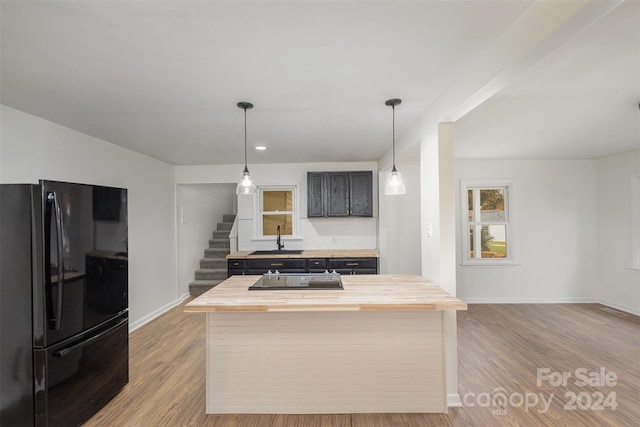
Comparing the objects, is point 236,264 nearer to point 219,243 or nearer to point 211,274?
point 211,274

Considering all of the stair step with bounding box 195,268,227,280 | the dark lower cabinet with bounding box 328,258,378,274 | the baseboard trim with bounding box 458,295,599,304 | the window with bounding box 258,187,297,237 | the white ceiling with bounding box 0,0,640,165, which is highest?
the white ceiling with bounding box 0,0,640,165

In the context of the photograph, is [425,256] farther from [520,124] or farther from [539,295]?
[539,295]

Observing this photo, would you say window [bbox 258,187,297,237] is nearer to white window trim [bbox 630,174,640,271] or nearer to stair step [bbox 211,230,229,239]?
stair step [bbox 211,230,229,239]

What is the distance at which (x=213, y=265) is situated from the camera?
5.90 m

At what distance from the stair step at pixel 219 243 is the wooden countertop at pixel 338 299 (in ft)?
13.0

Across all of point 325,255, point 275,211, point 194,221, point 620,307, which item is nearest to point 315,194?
point 275,211

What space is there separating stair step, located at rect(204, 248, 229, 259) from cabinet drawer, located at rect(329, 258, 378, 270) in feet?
8.72

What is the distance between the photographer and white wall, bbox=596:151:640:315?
4355 millimetres

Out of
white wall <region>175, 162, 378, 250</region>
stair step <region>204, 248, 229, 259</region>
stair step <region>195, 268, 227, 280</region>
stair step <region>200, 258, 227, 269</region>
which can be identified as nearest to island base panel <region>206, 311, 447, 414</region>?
white wall <region>175, 162, 378, 250</region>

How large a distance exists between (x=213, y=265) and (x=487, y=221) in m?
5.15

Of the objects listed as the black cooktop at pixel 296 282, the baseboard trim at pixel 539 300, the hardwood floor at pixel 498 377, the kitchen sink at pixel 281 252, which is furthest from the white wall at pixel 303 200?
the black cooktop at pixel 296 282

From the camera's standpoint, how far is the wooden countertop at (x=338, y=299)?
6.42ft

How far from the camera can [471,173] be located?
4949mm

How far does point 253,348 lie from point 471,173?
443cm
